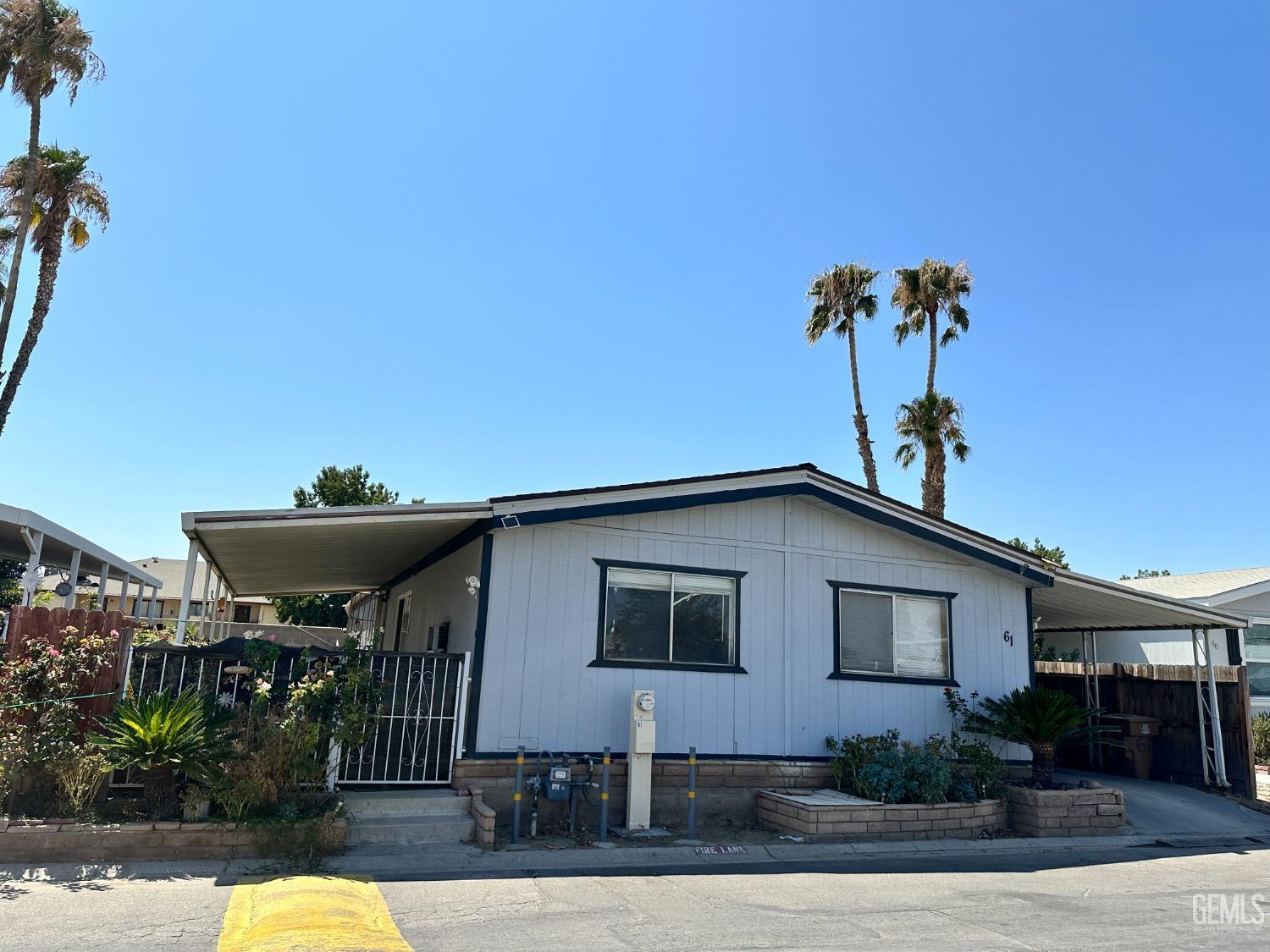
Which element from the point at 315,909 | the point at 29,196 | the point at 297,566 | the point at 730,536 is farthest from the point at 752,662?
the point at 29,196

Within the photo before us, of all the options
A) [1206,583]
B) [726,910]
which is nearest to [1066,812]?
[726,910]

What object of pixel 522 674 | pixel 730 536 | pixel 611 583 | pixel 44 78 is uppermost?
pixel 44 78

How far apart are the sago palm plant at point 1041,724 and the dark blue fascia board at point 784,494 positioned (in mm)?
1702

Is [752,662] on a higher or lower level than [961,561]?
lower

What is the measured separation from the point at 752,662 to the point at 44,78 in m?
19.5

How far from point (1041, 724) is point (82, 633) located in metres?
10.7

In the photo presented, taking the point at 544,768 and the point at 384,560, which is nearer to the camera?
the point at 544,768

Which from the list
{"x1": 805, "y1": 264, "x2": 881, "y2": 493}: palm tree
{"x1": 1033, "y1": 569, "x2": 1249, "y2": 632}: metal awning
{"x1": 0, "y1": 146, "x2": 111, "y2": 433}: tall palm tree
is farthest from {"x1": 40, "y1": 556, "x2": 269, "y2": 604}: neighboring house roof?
{"x1": 1033, "y1": 569, "x2": 1249, "y2": 632}: metal awning

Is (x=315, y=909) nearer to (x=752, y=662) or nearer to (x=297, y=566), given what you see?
(x=752, y=662)

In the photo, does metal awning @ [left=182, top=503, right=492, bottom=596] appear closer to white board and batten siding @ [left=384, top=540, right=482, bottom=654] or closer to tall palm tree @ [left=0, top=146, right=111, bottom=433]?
white board and batten siding @ [left=384, top=540, right=482, bottom=654]

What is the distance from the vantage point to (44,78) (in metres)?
19.6

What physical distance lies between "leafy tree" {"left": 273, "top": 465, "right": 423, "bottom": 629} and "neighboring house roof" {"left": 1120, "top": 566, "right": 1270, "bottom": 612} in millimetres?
25115

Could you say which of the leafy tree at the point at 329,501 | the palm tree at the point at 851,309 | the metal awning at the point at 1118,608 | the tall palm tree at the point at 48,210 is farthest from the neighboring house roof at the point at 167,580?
the metal awning at the point at 1118,608

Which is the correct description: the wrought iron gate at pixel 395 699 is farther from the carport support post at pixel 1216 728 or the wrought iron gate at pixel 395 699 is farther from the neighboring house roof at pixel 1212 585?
the neighboring house roof at pixel 1212 585
